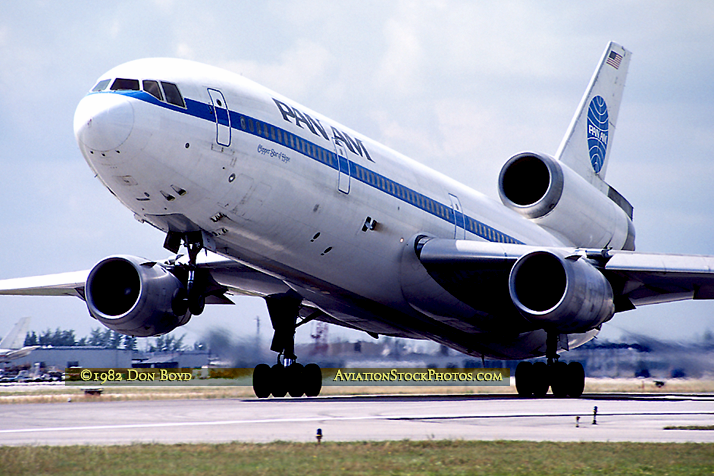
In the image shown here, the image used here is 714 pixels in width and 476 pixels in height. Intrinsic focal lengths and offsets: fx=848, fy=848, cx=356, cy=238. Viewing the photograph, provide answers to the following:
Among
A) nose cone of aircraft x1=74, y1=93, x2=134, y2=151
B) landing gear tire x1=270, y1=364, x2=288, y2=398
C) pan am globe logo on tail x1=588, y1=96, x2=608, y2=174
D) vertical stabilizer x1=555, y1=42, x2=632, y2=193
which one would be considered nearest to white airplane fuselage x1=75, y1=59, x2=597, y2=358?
nose cone of aircraft x1=74, y1=93, x2=134, y2=151

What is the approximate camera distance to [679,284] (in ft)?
65.8

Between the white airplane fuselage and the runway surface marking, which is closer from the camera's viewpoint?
the runway surface marking

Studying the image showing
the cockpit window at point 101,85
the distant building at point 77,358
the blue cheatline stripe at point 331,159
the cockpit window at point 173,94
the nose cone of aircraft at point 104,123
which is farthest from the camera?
the distant building at point 77,358

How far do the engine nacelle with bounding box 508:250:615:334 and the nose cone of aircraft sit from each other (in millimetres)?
8434

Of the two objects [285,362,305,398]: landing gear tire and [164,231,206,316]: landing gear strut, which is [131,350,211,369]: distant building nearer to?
[285,362,305,398]: landing gear tire

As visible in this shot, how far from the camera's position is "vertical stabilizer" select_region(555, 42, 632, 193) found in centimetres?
2848

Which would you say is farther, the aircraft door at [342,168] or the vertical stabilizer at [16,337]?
the vertical stabilizer at [16,337]

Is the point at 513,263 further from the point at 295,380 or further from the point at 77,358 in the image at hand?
the point at 77,358

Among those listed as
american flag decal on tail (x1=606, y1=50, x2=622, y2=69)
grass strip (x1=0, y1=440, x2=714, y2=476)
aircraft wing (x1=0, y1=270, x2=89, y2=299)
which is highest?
american flag decal on tail (x1=606, y1=50, x2=622, y2=69)

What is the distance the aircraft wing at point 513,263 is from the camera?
59.8 ft

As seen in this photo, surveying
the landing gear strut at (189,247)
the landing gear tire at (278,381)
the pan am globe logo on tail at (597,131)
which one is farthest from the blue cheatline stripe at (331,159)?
the pan am globe logo on tail at (597,131)

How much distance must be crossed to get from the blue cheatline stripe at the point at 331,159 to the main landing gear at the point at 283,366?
383 cm

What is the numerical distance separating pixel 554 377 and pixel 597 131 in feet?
41.4
